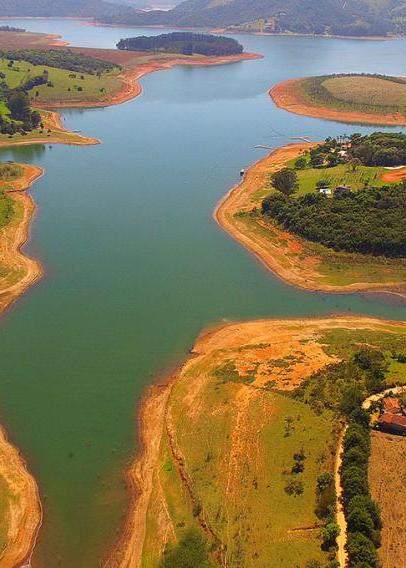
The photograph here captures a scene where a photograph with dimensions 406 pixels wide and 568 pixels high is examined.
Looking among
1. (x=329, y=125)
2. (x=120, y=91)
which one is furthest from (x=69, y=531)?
(x=120, y=91)

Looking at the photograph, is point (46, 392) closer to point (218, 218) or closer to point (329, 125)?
point (218, 218)

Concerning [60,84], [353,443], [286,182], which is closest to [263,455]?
[353,443]

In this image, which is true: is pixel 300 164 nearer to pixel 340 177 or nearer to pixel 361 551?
pixel 340 177

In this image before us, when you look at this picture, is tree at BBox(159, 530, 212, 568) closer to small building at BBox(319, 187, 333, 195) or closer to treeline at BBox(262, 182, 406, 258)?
treeline at BBox(262, 182, 406, 258)

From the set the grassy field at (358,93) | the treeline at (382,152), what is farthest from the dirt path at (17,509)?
the grassy field at (358,93)

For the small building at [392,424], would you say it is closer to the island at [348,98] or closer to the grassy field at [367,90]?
the island at [348,98]

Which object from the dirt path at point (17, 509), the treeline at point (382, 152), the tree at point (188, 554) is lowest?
the dirt path at point (17, 509)

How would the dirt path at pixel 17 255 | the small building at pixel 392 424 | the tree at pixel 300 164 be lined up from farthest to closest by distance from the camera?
the tree at pixel 300 164 → the dirt path at pixel 17 255 → the small building at pixel 392 424
